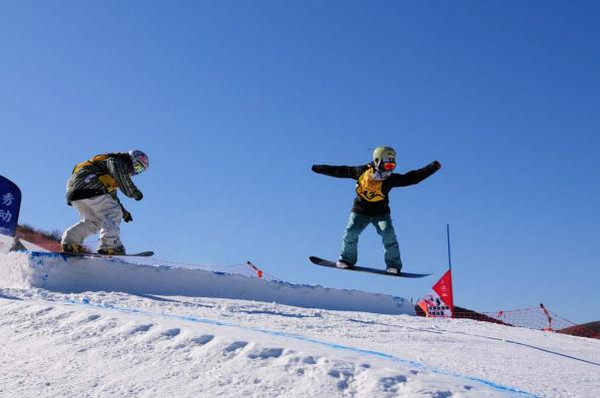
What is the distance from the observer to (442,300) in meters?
13.5

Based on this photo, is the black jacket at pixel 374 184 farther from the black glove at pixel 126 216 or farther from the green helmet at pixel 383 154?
the black glove at pixel 126 216

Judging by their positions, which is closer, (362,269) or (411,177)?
(362,269)

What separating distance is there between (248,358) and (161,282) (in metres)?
4.25

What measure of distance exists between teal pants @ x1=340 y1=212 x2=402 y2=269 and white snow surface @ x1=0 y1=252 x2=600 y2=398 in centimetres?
262

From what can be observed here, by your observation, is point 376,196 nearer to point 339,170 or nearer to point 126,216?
A: point 339,170

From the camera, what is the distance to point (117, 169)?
21.7 feet

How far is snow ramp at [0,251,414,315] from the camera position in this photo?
603 cm

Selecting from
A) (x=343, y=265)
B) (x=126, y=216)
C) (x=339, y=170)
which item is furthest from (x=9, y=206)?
(x=343, y=265)

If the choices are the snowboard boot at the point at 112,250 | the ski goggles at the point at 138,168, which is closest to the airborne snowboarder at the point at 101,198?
the snowboard boot at the point at 112,250

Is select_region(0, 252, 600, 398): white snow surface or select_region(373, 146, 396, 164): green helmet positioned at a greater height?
select_region(373, 146, 396, 164): green helmet

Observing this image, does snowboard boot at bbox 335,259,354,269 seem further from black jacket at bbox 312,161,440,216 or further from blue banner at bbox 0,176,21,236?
blue banner at bbox 0,176,21,236

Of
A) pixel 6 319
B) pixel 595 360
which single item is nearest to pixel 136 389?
pixel 6 319

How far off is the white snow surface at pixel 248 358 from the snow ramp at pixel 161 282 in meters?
1.07

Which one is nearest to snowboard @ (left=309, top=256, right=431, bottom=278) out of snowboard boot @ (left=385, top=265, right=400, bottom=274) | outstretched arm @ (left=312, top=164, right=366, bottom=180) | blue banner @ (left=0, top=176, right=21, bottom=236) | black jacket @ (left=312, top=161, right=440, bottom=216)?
snowboard boot @ (left=385, top=265, right=400, bottom=274)
